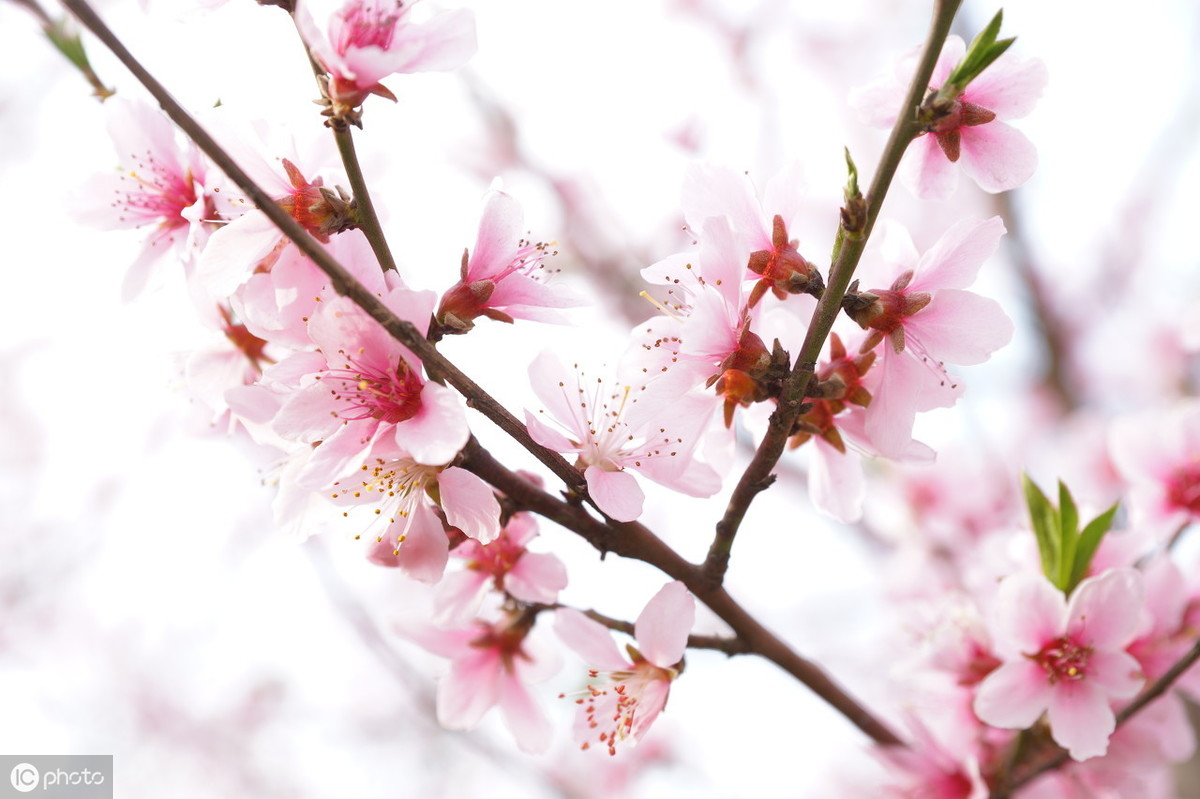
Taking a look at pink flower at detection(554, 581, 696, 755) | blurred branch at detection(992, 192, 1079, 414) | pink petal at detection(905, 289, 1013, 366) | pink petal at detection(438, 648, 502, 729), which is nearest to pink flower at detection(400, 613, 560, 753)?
pink petal at detection(438, 648, 502, 729)

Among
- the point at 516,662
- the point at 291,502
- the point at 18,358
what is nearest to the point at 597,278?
the point at 516,662

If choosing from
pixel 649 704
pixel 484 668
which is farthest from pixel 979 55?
pixel 484 668

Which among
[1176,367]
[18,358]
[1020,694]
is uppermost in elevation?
[18,358]

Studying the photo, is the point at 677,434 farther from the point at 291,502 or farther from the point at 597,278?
the point at 597,278

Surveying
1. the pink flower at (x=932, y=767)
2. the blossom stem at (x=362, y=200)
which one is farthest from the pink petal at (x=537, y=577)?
the pink flower at (x=932, y=767)

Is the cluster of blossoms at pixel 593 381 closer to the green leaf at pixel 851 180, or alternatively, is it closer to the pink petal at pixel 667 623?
the pink petal at pixel 667 623

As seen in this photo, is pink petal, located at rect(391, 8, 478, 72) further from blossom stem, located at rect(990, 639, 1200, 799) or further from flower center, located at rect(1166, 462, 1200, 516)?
flower center, located at rect(1166, 462, 1200, 516)
